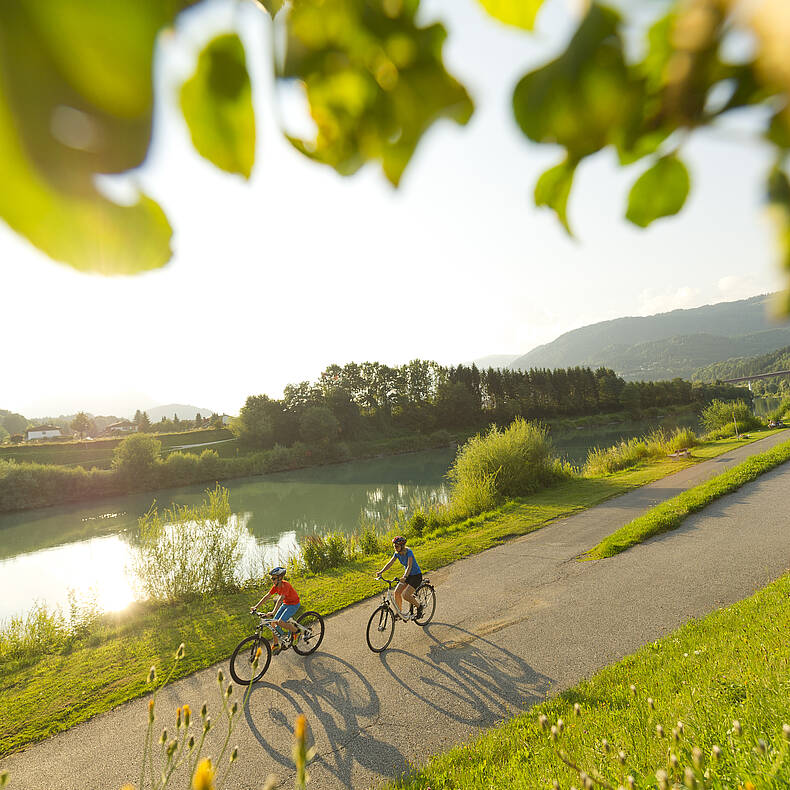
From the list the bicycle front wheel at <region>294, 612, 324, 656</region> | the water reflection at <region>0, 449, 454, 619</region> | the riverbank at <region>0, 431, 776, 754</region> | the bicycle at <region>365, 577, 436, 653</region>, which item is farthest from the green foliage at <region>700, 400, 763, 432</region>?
the bicycle front wheel at <region>294, 612, 324, 656</region>

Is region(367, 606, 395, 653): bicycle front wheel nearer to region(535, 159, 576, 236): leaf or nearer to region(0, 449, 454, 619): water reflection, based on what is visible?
region(0, 449, 454, 619): water reflection

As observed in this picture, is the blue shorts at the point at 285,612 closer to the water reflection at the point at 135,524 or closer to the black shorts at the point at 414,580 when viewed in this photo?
the black shorts at the point at 414,580

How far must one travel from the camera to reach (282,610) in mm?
7066

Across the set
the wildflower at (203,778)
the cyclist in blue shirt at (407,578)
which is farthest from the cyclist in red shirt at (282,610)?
the wildflower at (203,778)

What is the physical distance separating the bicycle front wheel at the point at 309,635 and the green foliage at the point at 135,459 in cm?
4210

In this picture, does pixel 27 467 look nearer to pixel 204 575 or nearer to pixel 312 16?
pixel 204 575

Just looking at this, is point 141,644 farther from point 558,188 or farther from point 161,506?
point 161,506

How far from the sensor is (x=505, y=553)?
11375mm

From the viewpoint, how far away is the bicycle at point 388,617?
23.7 feet

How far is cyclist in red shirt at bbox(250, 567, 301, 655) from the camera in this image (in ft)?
23.0

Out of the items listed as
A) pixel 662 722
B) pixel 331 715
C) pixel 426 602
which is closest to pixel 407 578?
pixel 426 602

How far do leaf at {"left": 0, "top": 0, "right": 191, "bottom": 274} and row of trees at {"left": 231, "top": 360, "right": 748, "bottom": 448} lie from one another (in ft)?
194

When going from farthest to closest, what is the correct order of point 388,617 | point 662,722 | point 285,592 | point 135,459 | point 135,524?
point 135,459 → point 135,524 → point 388,617 → point 285,592 → point 662,722

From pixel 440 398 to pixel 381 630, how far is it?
213 feet
